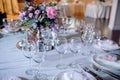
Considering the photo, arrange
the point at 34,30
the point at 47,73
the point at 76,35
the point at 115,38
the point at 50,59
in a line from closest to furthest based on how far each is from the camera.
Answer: the point at 47,73 < the point at 50,59 < the point at 34,30 < the point at 76,35 < the point at 115,38

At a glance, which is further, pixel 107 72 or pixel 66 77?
pixel 107 72

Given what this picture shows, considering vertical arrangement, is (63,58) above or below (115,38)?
above

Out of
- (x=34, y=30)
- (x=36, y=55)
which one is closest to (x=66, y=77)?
(x=36, y=55)

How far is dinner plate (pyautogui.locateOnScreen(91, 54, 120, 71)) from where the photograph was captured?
41.6 inches

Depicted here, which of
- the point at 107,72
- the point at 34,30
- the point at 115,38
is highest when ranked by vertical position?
the point at 34,30

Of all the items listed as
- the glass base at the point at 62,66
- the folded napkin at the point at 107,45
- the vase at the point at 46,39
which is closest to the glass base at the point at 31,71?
the glass base at the point at 62,66

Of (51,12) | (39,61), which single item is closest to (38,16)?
(51,12)

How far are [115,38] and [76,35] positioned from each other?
254cm

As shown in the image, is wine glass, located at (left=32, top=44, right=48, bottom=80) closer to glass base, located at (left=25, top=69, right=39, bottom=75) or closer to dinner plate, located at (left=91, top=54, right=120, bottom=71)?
glass base, located at (left=25, top=69, right=39, bottom=75)

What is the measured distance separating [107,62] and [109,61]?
0.02 meters

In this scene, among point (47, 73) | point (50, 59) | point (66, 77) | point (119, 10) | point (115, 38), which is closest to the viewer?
point (66, 77)

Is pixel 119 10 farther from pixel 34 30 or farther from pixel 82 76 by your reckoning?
pixel 82 76

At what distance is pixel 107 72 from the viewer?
3.44 feet

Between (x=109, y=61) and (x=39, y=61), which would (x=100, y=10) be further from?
(x=39, y=61)
